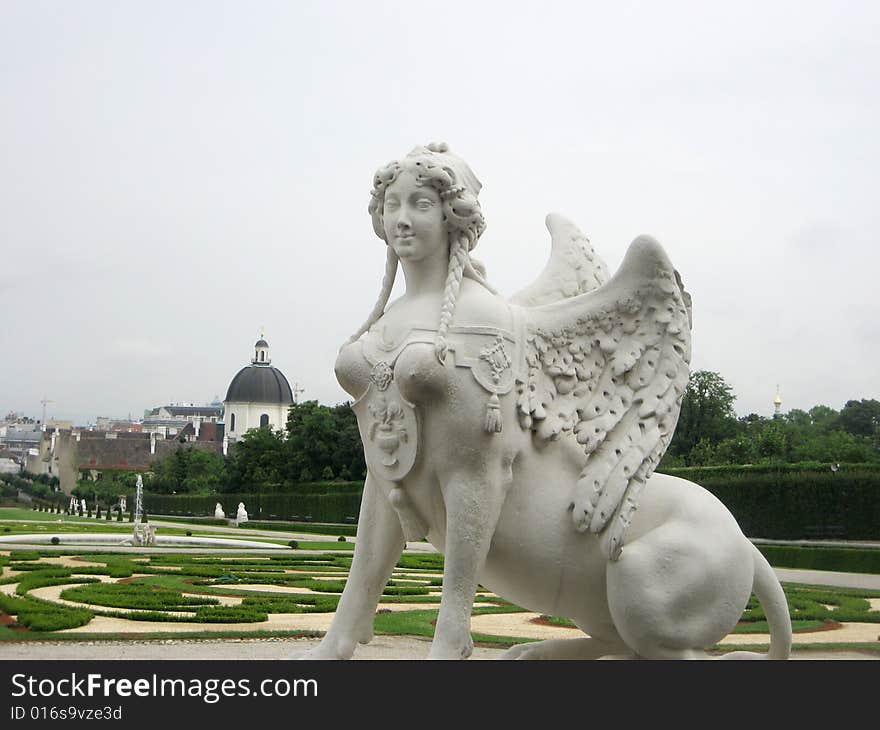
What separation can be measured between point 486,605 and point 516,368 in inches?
312

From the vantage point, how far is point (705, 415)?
173 feet

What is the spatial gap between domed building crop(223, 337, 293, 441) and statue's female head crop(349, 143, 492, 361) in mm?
115907

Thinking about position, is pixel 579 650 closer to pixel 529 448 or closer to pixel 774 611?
pixel 774 611

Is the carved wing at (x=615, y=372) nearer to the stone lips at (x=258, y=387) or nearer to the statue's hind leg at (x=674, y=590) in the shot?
the statue's hind leg at (x=674, y=590)

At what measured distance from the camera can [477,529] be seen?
444 cm

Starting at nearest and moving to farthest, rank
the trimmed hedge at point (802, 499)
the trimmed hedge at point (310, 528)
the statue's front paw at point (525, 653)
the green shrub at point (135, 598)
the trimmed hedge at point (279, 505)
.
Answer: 1. the statue's front paw at point (525, 653)
2. the green shrub at point (135, 598)
3. the trimmed hedge at point (802, 499)
4. the trimmed hedge at point (310, 528)
5. the trimmed hedge at point (279, 505)

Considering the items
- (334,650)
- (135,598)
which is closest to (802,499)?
(135,598)

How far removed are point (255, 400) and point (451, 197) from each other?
4676 inches

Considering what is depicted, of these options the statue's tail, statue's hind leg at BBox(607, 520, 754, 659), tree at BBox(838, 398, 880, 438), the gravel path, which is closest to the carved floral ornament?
statue's hind leg at BBox(607, 520, 754, 659)

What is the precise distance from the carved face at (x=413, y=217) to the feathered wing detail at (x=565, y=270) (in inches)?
26.1

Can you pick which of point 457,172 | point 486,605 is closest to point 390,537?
point 457,172

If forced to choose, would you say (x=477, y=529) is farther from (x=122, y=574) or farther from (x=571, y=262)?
(x=122, y=574)

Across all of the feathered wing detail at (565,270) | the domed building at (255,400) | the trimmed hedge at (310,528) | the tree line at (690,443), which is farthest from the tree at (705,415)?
the domed building at (255,400)

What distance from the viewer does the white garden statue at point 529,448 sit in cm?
446
